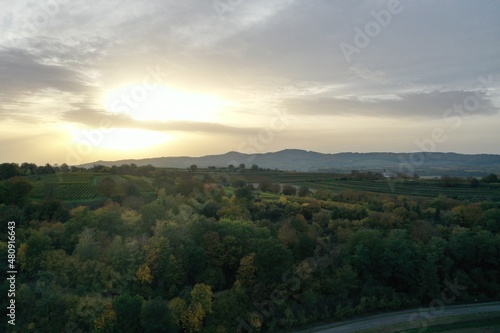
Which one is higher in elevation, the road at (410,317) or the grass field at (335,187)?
the grass field at (335,187)

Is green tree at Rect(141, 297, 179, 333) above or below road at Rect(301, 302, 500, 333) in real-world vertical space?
above

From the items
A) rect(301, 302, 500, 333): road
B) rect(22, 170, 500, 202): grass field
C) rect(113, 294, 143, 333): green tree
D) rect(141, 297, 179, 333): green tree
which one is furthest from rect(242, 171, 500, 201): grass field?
rect(113, 294, 143, 333): green tree

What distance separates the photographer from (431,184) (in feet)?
248

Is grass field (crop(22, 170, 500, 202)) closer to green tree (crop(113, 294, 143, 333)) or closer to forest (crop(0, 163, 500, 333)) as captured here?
forest (crop(0, 163, 500, 333))

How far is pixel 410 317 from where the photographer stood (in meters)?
26.2

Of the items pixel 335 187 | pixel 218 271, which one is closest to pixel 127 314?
pixel 218 271

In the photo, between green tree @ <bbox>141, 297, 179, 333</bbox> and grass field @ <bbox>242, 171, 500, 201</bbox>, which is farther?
grass field @ <bbox>242, 171, 500, 201</bbox>

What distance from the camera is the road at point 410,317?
24531mm

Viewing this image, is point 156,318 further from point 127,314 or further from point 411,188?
point 411,188

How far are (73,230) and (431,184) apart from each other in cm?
7194

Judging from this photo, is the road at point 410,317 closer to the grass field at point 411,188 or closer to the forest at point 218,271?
the forest at point 218,271

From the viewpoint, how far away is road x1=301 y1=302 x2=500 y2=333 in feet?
80.5

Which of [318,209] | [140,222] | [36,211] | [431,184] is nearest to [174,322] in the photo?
[140,222]

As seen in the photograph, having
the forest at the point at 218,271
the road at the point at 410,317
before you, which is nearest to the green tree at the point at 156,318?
the forest at the point at 218,271
